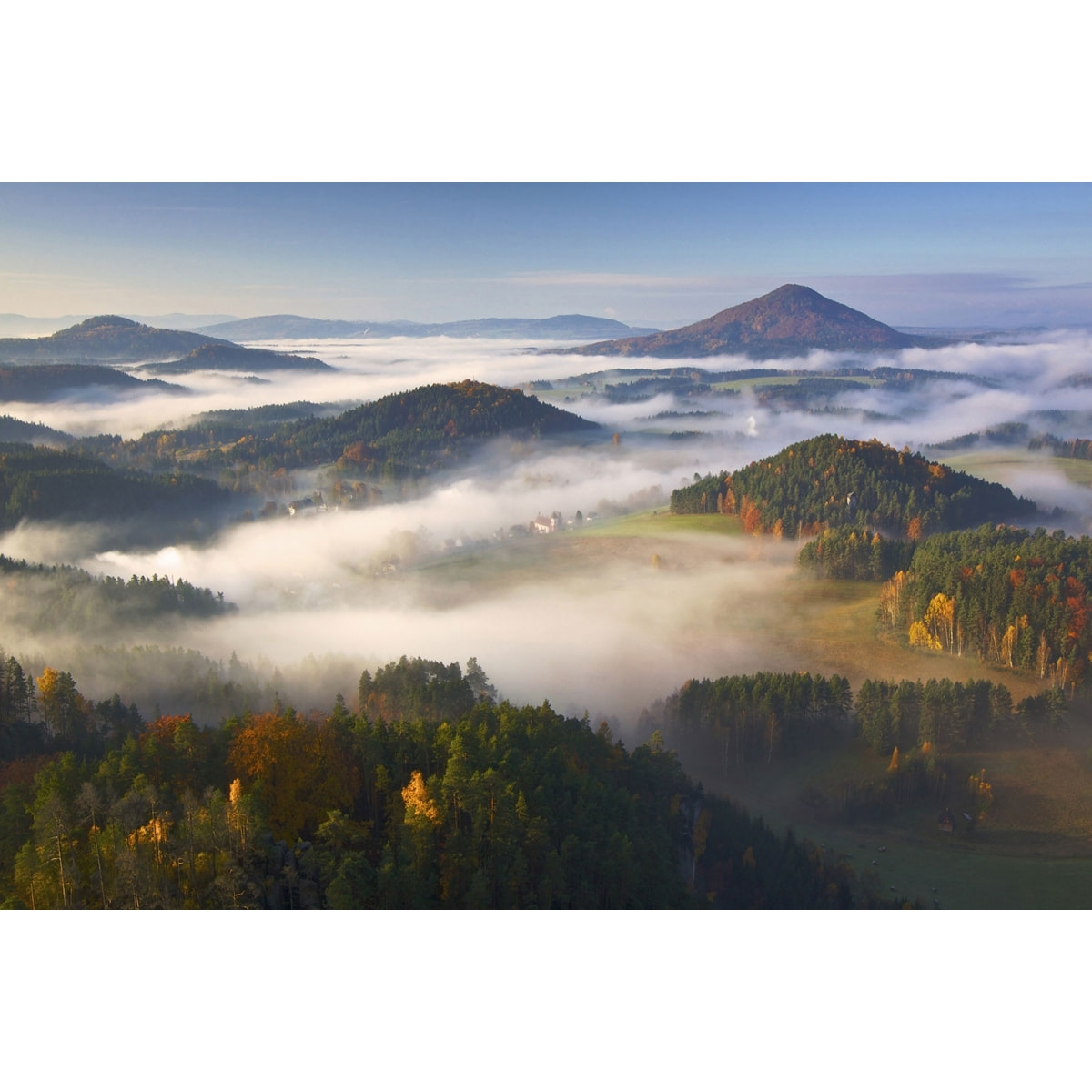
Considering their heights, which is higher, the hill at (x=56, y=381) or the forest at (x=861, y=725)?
the hill at (x=56, y=381)

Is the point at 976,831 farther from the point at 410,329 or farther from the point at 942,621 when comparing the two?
the point at 410,329

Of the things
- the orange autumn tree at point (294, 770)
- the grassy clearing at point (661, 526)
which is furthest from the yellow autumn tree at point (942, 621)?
the orange autumn tree at point (294, 770)

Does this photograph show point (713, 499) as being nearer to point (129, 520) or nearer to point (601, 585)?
point (601, 585)

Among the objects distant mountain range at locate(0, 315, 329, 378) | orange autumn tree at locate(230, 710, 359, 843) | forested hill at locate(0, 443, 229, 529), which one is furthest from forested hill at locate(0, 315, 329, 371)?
orange autumn tree at locate(230, 710, 359, 843)

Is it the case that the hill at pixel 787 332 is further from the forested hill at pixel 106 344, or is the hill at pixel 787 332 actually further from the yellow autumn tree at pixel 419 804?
the yellow autumn tree at pixel 419 804

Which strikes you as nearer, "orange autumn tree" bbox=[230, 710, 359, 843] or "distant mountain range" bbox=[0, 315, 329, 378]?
"orange autumn tree" bbox=[230, 710, 359, 843]

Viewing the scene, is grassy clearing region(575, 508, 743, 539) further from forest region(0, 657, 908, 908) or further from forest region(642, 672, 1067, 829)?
forest region(0, 657, 908, 908)

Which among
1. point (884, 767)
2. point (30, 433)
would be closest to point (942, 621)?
point (884, 767)
